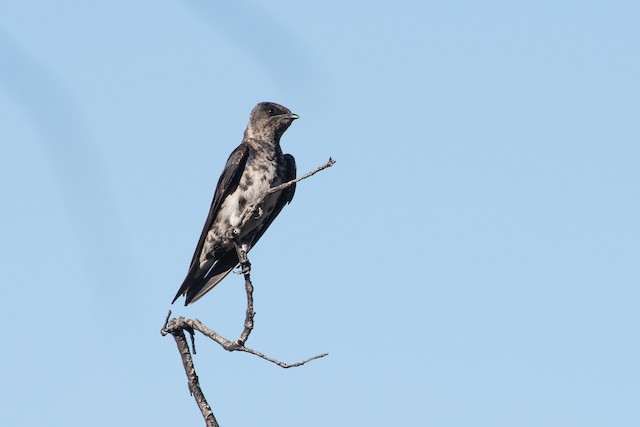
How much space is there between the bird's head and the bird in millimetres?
264

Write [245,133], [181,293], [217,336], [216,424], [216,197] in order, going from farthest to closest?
[245,133] < [216,197] < [181,293] < [217,336] < [216,424]

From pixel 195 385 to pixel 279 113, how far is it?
19.2 feet

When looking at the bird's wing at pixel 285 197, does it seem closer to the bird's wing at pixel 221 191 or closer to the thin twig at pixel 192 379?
the bird's wing at pixel 221 191

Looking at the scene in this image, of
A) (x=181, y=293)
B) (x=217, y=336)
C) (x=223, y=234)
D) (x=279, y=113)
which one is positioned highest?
(x=279, y=113)

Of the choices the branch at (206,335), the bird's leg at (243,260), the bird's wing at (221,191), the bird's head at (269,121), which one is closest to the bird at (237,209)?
the bird's wing at (221,191)

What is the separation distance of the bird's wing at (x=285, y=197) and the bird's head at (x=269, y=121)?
0.41 metres

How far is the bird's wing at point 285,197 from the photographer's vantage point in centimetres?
1123

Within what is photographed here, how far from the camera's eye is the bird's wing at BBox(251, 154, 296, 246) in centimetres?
1123

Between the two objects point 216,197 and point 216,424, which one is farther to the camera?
point 216,197

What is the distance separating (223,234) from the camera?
10.8 m

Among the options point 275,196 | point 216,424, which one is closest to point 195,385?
point 216,424

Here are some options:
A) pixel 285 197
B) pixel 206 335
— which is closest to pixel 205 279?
pixel 285 197

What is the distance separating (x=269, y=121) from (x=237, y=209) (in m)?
1.48

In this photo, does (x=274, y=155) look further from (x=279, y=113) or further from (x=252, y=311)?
(x=252, y=311)
